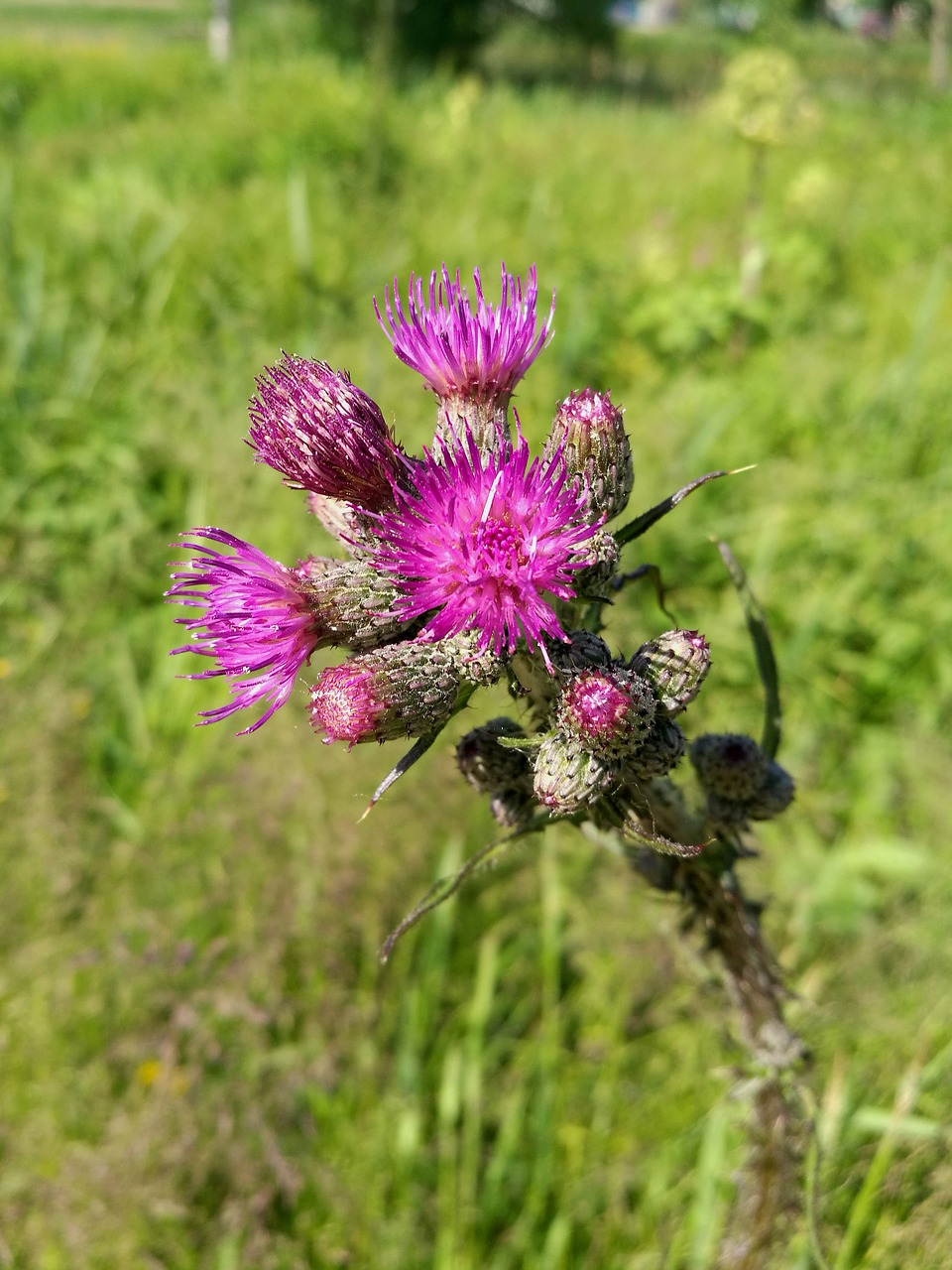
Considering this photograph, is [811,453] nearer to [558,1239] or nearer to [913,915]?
[913,915]

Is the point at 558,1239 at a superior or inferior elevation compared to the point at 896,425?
inferior

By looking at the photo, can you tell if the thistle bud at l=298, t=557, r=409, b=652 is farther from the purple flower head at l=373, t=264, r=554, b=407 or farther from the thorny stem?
the thorny stem

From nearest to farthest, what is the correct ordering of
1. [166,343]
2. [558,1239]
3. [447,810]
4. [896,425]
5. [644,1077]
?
[558,1239] → [644,1077] → [447,810] → [896,425] → [166,343]

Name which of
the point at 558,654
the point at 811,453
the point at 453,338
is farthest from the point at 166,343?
the point at 558,654

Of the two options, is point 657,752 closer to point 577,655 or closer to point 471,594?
point 577,655

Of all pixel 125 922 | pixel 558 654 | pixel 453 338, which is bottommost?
pixel 125 922

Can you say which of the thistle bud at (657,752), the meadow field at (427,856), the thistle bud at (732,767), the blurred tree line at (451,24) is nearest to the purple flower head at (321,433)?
the thistle bud at (657,752)

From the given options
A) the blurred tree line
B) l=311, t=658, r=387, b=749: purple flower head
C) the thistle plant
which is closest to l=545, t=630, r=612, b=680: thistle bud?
the thistle plant
